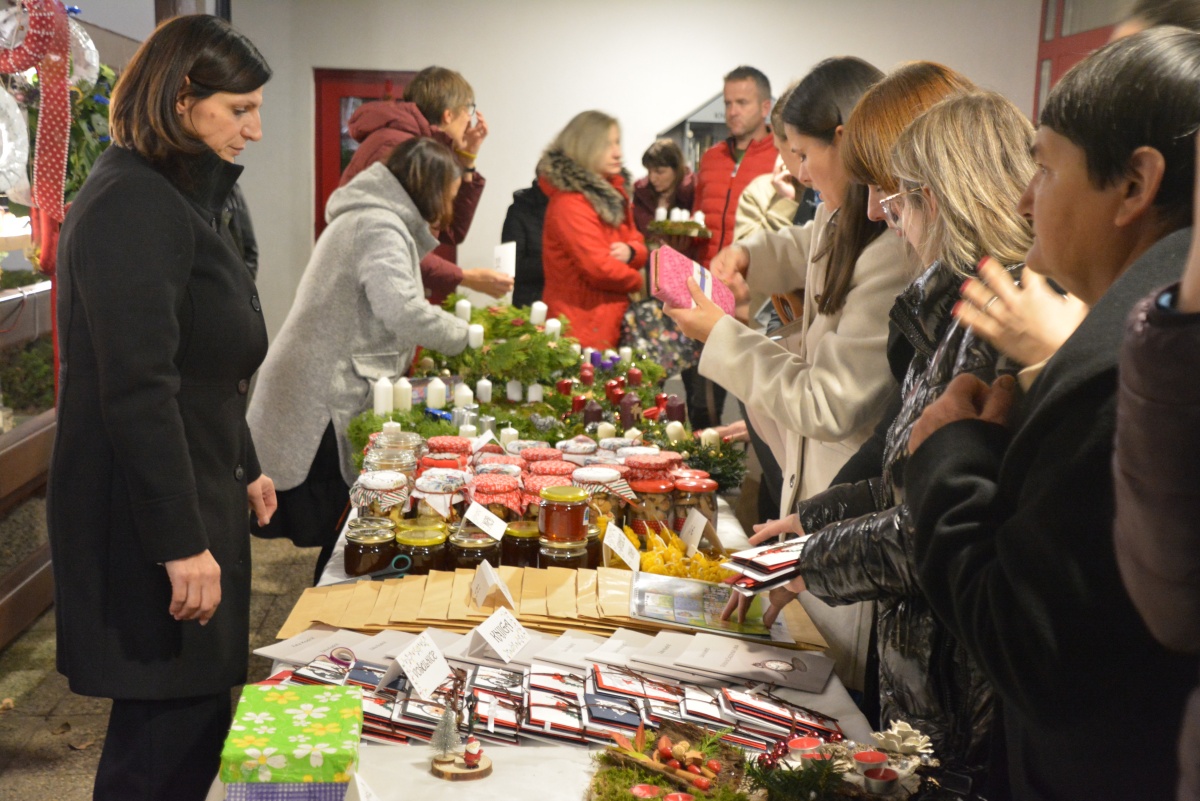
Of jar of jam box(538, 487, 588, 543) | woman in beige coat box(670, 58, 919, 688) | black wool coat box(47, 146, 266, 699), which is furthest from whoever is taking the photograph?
jar of jam box(538, 487, 588, 543)

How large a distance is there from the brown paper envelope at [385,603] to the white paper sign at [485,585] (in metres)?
0.15

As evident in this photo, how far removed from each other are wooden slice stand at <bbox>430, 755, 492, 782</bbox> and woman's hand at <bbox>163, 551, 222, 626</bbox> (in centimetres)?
59

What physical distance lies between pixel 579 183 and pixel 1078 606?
4.54 metres

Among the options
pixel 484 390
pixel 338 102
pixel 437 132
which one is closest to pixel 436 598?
pixel 484 390

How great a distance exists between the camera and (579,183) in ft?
17.1

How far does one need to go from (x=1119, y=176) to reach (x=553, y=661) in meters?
1.13

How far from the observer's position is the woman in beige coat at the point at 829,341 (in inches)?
78.0

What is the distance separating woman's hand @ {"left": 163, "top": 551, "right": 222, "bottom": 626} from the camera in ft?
5.72

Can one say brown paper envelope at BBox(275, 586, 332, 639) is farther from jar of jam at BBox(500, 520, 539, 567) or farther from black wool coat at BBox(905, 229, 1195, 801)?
black wool coat at BBox(905, 229, 1195, 801)

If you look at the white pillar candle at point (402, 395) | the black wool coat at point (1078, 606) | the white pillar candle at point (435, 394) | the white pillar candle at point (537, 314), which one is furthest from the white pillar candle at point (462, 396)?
the black wool coat at point (1078, 606)

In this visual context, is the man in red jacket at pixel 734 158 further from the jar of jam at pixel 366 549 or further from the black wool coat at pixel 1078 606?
the black wool coat at pixel 1078 606

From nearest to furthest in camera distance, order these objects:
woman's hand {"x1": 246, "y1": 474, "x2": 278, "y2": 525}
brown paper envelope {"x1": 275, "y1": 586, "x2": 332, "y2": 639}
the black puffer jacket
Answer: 1. the black puffer jacket
2. brown paper envelope {"x1": 275, "y1": 586, "x2": 332, "y2": 639}
3. woman's hand {"x1": 246, "y1": 474, "x2": 278, "y2": 525}

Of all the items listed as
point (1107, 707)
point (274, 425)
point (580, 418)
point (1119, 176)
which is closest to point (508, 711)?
point (1107, 707)

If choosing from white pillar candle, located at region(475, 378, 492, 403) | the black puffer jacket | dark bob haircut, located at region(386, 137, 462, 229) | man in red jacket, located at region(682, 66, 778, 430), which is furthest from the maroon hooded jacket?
the black puffer jacket
